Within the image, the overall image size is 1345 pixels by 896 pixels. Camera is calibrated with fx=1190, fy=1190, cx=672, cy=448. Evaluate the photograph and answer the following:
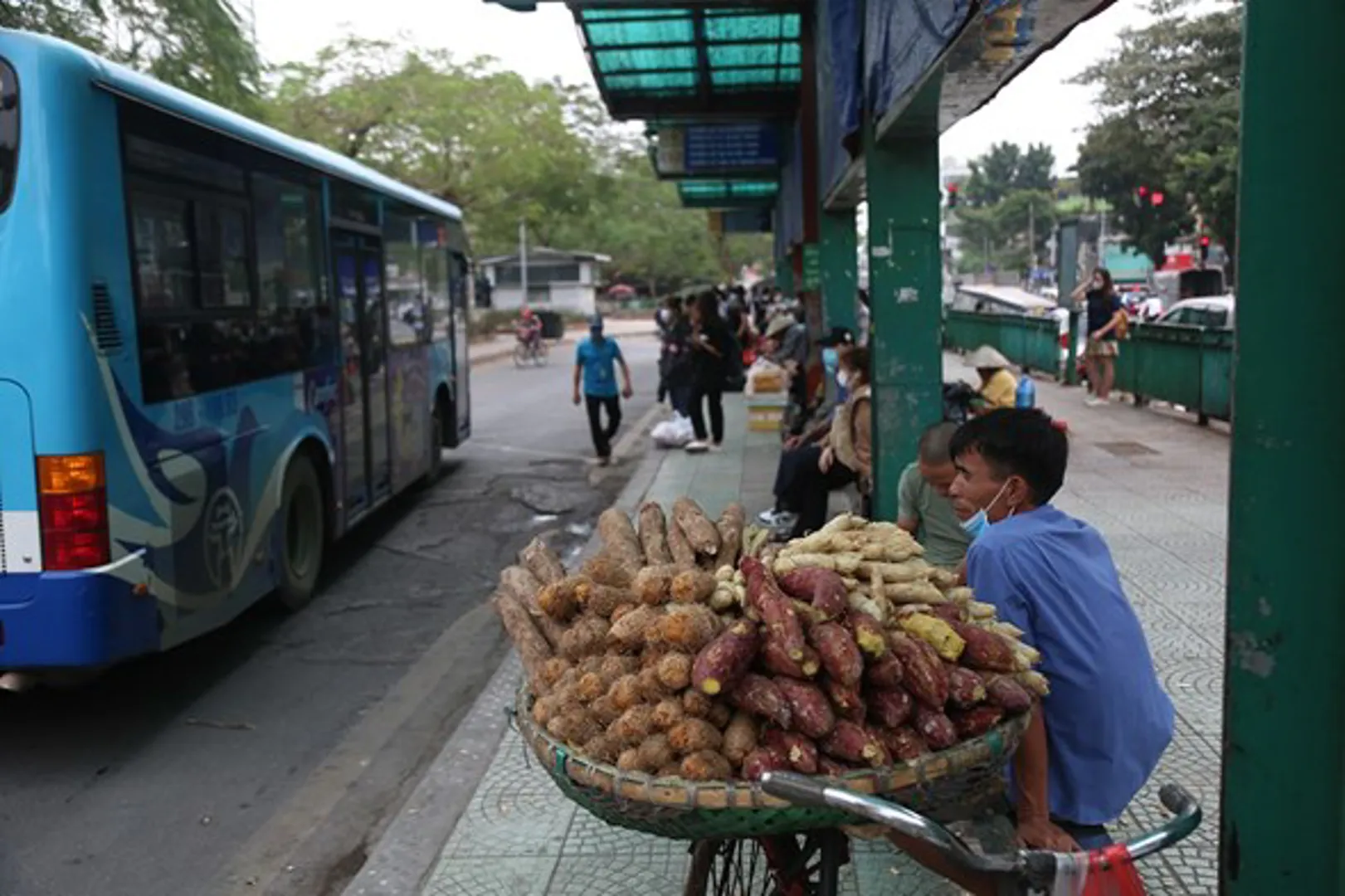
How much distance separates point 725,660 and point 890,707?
34cm

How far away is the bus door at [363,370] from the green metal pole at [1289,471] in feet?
23.5

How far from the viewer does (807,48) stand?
11.1m

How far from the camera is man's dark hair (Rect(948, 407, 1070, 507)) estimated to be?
290 cm

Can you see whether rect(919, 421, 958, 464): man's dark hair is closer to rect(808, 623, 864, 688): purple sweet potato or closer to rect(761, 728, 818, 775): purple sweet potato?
rect(808, 623, 864, 688): purple sweet potato

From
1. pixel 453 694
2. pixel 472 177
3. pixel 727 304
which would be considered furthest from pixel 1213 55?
pixel 453 694

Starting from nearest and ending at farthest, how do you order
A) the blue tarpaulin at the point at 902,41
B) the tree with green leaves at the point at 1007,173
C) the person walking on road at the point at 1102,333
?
1. the blue tarpaulin at the point at 902,41
2. the person walking on road at the point at 1102,333
3. the tree with green leaves at the point at 1007,173

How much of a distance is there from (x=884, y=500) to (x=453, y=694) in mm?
2548

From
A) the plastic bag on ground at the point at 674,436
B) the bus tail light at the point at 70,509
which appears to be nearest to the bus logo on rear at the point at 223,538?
the bus tail light at the point at 70,509

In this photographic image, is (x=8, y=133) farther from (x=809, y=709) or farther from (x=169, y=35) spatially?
(x=169, y=35)

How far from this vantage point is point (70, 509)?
5.10 meters

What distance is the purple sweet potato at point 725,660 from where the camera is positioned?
235 cm

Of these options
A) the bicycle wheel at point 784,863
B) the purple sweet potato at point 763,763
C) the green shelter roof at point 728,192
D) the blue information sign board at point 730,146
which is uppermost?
the green shelter roof at point 728,192

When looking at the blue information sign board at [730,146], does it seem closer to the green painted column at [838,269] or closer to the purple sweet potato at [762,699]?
the green painted column at [838,269]

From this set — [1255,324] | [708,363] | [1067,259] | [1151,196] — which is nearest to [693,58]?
[708,363]
